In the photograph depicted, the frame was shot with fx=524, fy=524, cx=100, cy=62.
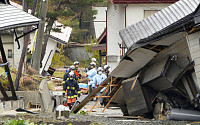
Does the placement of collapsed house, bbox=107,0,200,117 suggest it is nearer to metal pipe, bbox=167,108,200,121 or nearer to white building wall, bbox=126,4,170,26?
metal pipe, bbox=167,108,200,121

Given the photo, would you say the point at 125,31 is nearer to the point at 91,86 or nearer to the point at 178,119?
the point at 178,119

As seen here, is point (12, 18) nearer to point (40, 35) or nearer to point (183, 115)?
point (183, 115)

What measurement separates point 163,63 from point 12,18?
14.7 ft

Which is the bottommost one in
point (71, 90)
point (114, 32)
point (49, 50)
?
point (49, 50)

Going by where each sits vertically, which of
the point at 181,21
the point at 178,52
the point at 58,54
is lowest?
the point at 58,54

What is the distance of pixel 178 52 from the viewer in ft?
47.9

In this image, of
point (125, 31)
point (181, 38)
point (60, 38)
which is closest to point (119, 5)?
point (125, 31)

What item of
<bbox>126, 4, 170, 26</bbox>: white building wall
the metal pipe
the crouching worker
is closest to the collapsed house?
the metal pipe

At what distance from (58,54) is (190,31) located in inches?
1585

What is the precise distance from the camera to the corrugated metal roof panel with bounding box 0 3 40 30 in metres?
14.4

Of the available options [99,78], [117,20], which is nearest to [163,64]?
[99,78]

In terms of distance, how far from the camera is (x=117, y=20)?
28641mm

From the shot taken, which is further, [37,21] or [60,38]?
[60,38]

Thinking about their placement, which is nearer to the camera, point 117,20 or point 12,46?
point 117,20
